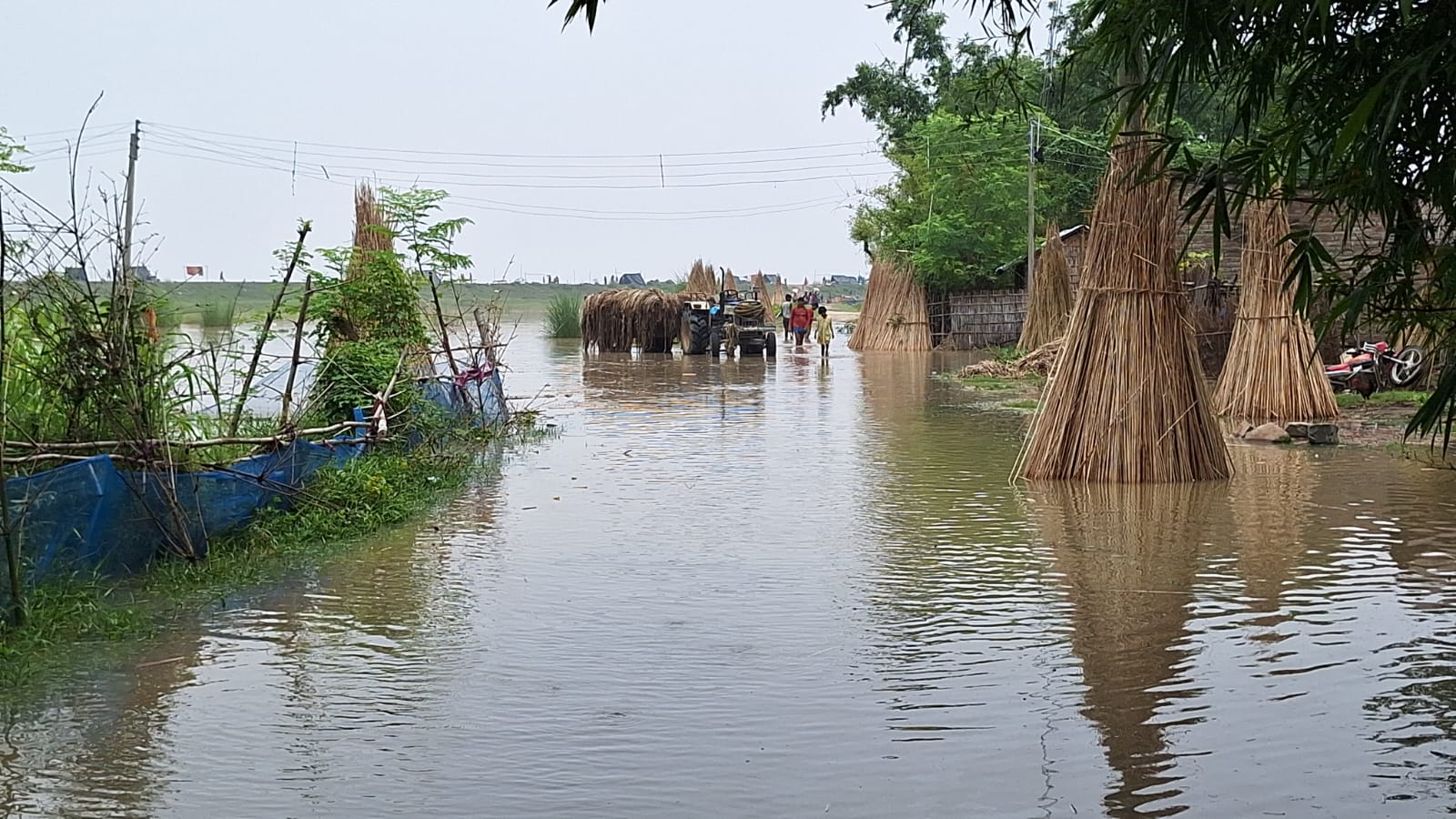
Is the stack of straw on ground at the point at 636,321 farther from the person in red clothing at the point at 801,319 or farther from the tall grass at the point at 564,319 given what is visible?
the tall grass at the point at 564,319

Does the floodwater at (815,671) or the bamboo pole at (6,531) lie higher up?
the bamboo pole at (6,531)

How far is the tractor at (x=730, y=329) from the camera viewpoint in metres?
33.2

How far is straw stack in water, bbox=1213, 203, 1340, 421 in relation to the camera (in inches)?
591

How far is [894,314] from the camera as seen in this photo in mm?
37438

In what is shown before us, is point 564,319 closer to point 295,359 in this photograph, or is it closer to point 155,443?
point 295,359

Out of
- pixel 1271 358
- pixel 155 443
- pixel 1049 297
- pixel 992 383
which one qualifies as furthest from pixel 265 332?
pixel 1049 297

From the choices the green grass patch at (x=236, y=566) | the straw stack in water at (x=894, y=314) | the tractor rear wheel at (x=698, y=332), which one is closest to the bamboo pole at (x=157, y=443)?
the green grass patch at (x=236, y=566)

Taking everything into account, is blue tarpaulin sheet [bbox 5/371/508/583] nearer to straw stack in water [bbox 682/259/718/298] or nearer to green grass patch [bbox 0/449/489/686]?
green grass patch [bbox 0/449/489/686]

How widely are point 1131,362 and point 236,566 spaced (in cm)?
628

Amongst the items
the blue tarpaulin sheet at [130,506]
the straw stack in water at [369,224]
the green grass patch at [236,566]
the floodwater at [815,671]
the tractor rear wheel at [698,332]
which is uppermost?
the straw stack in water at [369,224]

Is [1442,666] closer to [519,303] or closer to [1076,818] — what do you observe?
[1076,818]

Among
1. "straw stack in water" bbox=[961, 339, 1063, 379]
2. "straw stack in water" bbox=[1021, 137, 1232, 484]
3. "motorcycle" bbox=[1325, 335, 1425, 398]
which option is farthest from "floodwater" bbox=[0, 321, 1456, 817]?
"straw stack in water" bbox=[961, 339, 1063, 379]

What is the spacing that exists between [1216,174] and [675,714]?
2814mm

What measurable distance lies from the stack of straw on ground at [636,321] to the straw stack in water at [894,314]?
4968mm
